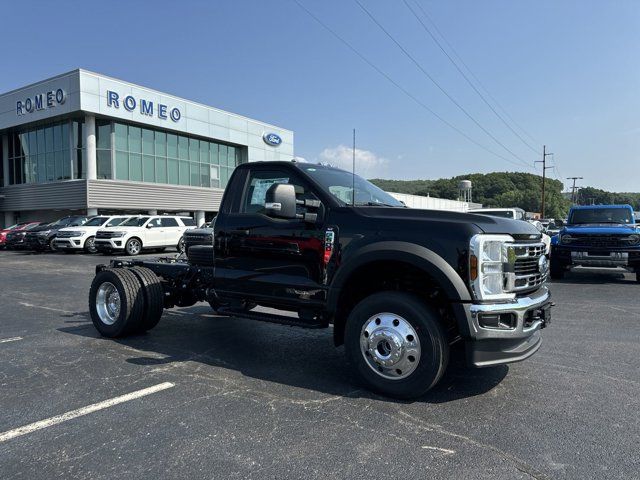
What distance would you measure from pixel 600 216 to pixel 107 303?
482 inches

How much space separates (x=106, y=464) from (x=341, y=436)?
1.48 meters

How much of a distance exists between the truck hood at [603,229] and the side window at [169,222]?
16946 mm

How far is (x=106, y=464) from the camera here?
291cm

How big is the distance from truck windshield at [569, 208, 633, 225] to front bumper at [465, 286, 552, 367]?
10.4 m

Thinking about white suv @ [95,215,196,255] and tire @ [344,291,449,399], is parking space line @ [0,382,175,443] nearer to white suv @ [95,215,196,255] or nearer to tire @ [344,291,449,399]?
tire @ [344,291,449,399]

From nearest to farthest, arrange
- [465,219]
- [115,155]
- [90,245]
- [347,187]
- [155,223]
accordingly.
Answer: [465,219], [347,187], [90,245], [155,223], [115,155]

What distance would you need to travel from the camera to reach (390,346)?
A: 12.9ft

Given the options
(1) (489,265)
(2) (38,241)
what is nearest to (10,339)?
(1) (489,265)

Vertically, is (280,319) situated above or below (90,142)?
below

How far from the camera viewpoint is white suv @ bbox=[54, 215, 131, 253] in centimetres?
2127

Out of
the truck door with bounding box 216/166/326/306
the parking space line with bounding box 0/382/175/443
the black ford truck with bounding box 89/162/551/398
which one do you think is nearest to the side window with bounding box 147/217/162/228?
the black ford truck with bounding box 89/162/551/398

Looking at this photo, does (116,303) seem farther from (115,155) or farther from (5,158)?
(5,158)

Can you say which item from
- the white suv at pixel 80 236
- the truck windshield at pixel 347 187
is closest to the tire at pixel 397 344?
the truck windshield at pixel 347 187

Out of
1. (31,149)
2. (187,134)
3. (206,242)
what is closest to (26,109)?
(31,149)
